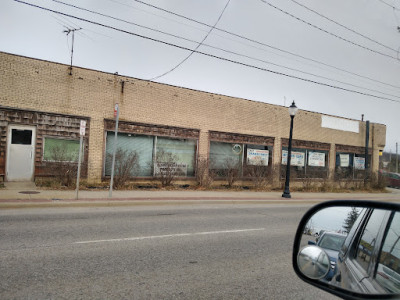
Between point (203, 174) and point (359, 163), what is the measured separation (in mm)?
17772

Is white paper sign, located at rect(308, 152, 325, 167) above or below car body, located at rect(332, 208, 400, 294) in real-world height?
above

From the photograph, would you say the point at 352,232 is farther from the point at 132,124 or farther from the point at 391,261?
the point at 132,124

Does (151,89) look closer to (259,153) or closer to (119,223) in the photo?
(259,153)

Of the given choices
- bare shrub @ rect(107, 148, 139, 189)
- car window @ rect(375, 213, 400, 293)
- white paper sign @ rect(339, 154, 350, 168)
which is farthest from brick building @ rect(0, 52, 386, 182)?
car window @ rect(375, 213, 400, 293)

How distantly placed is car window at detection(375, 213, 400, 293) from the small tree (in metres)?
0.37

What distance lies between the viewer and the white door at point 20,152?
47.2 ft

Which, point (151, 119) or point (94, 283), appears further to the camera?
point (151, 119)

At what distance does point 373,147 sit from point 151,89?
2278 centimetres

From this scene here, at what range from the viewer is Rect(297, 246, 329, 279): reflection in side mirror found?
1952mm

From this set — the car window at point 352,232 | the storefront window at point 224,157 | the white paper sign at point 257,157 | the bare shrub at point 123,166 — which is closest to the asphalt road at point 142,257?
the car window at point 352,232

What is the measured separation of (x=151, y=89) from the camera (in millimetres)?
17766

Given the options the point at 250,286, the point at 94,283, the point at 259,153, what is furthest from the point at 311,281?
the point at 259,153

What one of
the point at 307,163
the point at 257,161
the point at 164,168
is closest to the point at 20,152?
the point at 164,168

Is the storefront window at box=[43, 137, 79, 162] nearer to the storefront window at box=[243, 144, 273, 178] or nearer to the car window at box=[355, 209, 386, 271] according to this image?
the storefront window at box=[243, 144, 273, 178]
